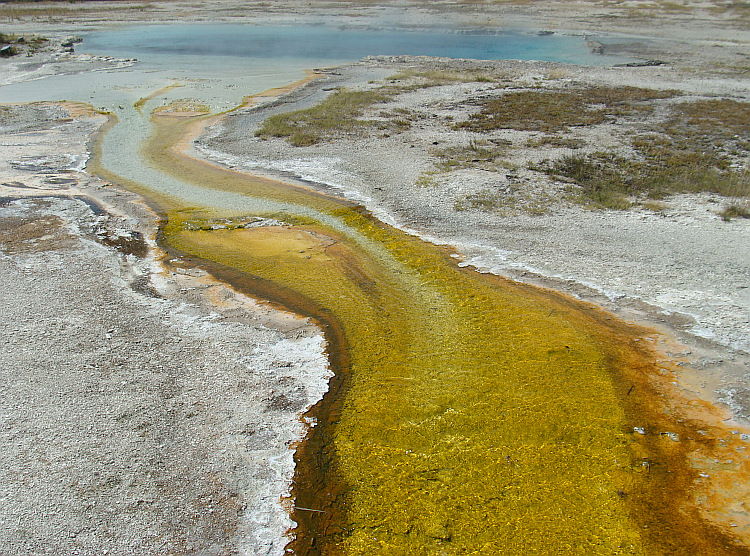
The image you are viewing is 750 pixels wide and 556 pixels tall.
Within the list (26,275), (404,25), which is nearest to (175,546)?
(26,275)

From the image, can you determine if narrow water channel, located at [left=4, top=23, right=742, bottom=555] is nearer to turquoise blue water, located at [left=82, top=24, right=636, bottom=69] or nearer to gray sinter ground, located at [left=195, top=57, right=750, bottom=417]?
gray sinter ground, located at [left=195, top=57, right=750, bottom=417]

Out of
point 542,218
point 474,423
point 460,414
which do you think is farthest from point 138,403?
point 542,218

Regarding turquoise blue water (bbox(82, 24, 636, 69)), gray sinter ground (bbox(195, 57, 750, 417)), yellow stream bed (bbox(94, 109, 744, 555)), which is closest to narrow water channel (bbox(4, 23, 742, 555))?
yellow stream bed (bbox(94, 109, 744, 555))

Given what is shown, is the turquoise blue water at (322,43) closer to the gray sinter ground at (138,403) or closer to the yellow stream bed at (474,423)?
the yellow stream bed at (474,423)

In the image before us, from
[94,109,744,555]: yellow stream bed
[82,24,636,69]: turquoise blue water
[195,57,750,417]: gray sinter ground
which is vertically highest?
[82,24,636,69]: turquoise blue water

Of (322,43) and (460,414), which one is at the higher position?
(322,43)

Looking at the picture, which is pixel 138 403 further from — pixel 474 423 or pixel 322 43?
pixel 322 43
